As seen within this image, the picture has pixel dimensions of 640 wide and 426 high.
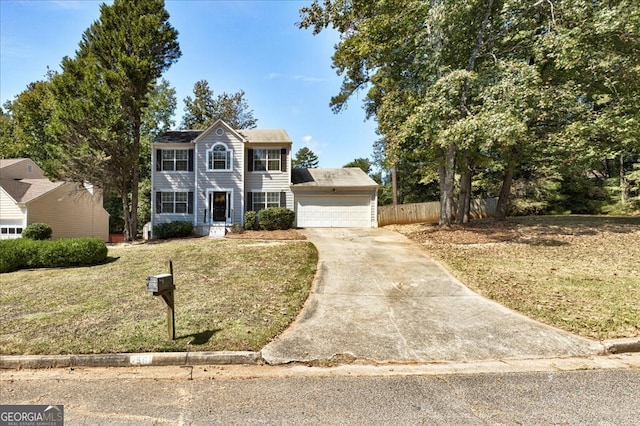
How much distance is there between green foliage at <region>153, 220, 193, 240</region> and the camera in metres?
16.0

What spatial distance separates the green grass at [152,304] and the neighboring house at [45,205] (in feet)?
34.4

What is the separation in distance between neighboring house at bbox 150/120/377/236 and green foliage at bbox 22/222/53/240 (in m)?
4.78

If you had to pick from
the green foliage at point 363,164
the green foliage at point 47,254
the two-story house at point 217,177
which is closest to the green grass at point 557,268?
the two-story house at point 217,177

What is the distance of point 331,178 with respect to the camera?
18750 millimetres

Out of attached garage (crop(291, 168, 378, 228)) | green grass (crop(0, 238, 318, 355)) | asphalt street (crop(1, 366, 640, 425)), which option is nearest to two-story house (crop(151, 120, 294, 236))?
attached garage (crop(291, 168, 378, 228))

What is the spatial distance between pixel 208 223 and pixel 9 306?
36.1 ft

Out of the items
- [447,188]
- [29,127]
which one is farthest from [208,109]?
[447,188]

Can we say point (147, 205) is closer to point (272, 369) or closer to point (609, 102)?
point (272, 369)

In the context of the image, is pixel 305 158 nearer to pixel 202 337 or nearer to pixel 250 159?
Answer: pixel 250 159

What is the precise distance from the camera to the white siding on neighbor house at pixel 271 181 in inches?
700

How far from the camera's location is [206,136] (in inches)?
679

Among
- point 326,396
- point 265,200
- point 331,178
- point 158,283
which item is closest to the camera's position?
point 326,396

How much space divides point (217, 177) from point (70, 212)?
11.4 meters

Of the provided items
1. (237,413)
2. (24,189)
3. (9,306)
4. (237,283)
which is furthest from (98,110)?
(237,413)
